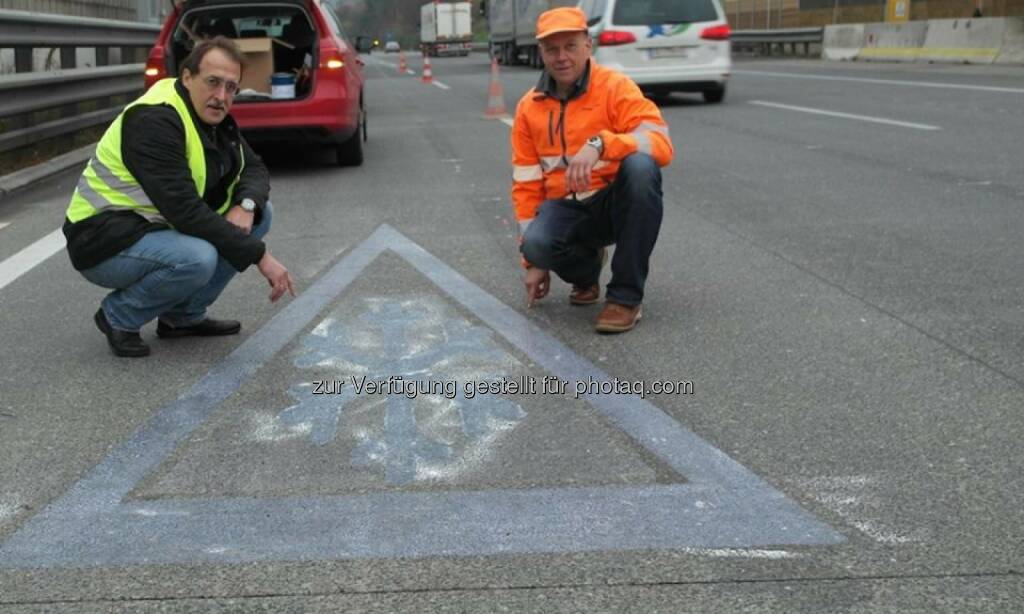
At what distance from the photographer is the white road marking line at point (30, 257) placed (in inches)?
267

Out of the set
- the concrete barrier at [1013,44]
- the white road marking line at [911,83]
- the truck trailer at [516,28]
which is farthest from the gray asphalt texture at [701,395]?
the truck trailer at [516,28]

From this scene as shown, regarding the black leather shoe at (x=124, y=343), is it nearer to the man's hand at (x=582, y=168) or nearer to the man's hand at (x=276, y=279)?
the man's hand at (x=276, y=279)

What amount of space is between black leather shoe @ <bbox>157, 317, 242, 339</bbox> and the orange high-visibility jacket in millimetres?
1473

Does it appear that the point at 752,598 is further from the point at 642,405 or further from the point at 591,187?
the point at 591,187

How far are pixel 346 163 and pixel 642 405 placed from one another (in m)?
7.63

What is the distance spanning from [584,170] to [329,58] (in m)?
6.22

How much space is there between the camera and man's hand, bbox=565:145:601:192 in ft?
16.8

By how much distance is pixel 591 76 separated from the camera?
215 inches

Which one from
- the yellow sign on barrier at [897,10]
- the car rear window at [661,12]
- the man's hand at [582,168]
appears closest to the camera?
the man's hand at [582,168]

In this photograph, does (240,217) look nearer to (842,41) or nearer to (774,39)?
(842,41)

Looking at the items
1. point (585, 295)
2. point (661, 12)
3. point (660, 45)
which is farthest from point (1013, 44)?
point (585, 295)

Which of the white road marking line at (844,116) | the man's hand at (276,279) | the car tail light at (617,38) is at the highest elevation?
the car tail light at (617,38)

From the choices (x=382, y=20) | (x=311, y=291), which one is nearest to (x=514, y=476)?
(x=311, y=291)

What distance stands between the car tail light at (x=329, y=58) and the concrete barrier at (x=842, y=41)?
81.7 feet
